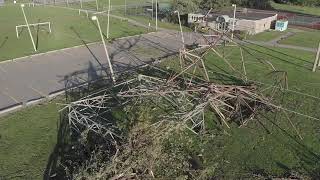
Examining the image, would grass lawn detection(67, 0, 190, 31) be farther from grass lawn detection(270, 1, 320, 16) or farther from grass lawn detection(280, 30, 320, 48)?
grass lawn detection(270, 1, 320, 16)

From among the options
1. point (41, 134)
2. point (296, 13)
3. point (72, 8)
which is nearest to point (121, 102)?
point (41, 134)

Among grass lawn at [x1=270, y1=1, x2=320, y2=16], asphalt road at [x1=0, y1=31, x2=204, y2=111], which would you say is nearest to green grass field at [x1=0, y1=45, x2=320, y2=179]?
asphalt road at [x1=0, y1=31, x2=204, y2=111]

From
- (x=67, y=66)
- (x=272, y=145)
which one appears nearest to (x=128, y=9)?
(x=67, y=66)

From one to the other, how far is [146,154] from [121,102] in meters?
5.94

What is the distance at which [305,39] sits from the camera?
121 feet

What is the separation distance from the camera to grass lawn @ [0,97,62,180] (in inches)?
537

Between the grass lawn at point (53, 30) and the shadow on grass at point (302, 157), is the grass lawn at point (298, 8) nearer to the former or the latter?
the grass lawn at point (53, 30)

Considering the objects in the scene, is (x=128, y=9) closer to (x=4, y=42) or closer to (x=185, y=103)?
(x=4, y=42)

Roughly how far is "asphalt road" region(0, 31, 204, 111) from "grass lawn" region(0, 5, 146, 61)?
5.61 ft

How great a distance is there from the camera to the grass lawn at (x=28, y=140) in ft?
44.8

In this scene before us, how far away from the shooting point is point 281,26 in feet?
136

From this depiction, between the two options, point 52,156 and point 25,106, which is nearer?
point 52,156

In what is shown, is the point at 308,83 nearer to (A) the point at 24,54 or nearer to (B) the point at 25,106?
(B) the point at 25,106

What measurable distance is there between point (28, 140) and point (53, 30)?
20.8 m
